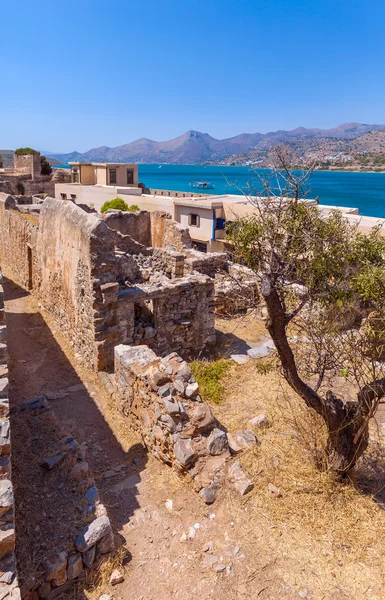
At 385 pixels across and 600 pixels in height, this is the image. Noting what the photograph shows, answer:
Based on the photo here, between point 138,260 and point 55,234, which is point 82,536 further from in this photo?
point 138,260

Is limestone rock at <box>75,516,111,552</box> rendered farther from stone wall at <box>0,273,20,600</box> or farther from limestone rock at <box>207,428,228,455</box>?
limestone rock at <box>207,428,228,455</box>

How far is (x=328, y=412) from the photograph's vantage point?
639 cm

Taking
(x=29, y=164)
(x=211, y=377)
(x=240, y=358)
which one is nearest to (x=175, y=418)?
(x=211, y=377)

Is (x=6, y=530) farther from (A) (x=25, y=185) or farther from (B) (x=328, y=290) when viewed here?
(A) (x=25, y=185)

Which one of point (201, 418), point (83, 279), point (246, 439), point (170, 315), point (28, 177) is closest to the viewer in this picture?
point (201, 418)

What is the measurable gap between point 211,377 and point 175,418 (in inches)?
135

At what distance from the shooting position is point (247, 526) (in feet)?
18.8

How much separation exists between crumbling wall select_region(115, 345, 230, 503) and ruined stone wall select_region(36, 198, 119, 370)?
2.26 metres

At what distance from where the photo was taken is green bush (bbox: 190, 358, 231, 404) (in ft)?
31.4

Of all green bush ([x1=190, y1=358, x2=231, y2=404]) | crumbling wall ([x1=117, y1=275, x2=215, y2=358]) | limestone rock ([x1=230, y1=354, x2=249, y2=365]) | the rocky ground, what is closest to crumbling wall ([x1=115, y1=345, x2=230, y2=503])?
the rocky ground

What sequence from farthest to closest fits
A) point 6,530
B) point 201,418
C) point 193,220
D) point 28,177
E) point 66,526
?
point 28,177 < point 193,220 < point 201,418 < point 66,526 < point 6,530

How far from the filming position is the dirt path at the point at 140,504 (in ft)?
17.1

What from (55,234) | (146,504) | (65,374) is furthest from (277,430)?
(55,234)

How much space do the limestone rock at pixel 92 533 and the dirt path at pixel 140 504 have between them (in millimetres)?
483
